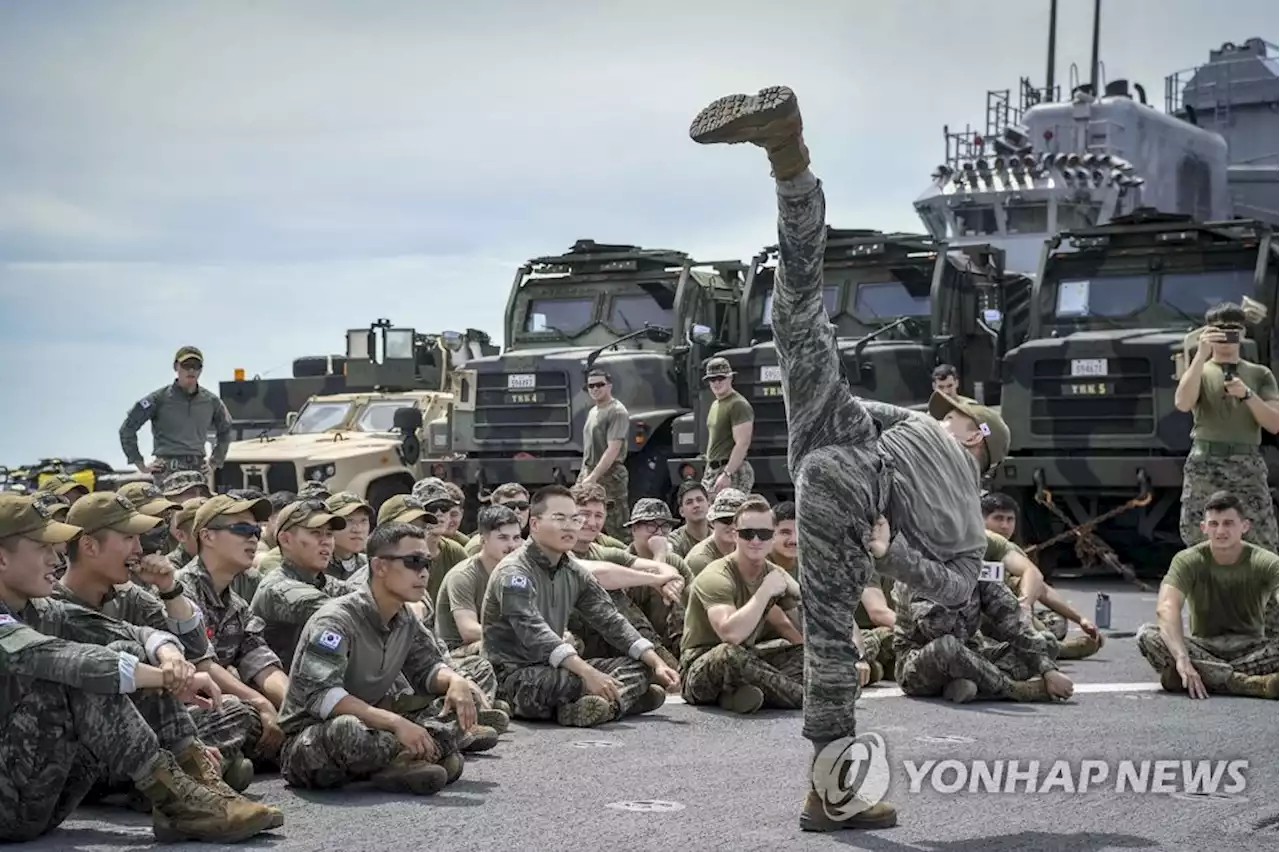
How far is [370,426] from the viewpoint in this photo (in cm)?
1955

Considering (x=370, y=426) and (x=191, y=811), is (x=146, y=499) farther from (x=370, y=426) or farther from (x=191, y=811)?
(x=370, y=426)

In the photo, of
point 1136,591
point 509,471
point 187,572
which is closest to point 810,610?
point 187,572

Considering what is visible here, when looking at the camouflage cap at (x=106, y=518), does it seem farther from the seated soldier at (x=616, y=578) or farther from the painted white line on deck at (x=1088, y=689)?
the painted white line on deck at (x=1088, y=689)

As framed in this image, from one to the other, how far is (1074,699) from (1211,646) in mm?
688

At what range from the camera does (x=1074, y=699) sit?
8828mm

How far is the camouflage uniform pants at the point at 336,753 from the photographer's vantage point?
6383mm

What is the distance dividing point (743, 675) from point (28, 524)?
3.79 metres

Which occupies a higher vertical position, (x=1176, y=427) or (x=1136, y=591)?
(x=1176, y=427)

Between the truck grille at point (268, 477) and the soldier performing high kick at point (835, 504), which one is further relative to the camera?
the truck grille at point (268, 477)

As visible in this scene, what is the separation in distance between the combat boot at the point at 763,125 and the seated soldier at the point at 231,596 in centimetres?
268

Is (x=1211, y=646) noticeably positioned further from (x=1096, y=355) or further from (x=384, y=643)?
(x=1096, y=355)

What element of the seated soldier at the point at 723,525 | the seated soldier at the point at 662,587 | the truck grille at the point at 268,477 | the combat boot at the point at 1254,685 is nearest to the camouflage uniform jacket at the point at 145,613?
the seated soldier at the point at 662,587

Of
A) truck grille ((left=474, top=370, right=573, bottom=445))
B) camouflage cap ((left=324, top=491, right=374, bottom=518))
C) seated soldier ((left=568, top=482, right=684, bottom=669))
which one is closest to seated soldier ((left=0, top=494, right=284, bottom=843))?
camouflage cap ((left=324, top=491, right=374, bottom=518))

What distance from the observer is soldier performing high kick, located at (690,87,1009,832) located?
18.9ft
